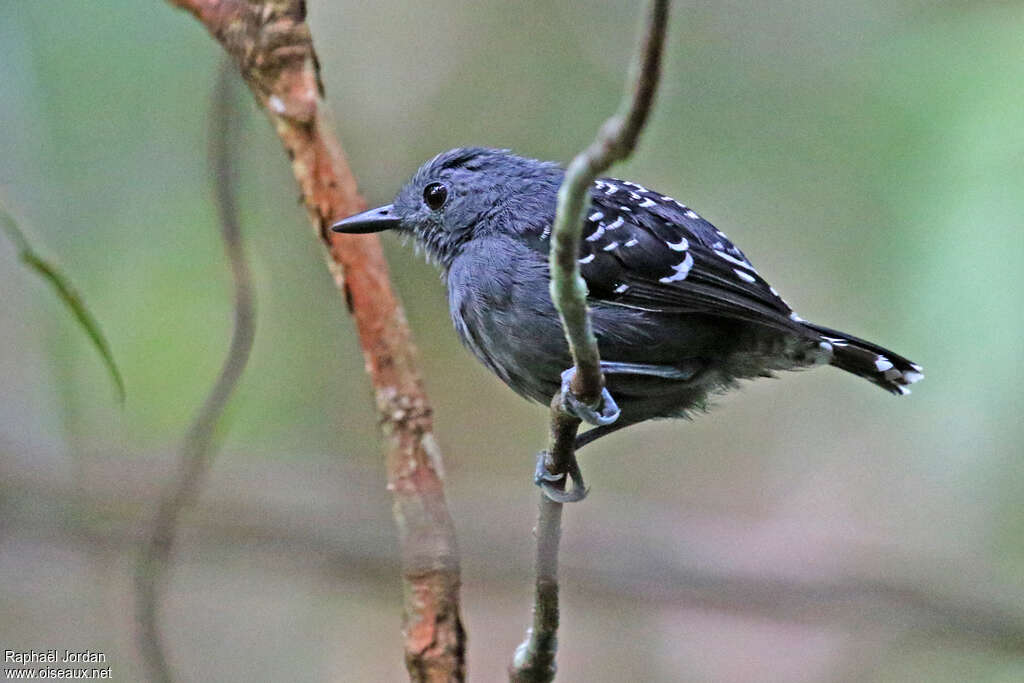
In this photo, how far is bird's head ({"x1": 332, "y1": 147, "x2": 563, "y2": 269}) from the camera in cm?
367

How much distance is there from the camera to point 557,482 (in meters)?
3.05

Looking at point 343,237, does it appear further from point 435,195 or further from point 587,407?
point 587,407

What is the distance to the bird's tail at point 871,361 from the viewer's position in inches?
141

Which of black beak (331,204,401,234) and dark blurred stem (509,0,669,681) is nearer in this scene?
dark blurred stem (509,0,669,681)

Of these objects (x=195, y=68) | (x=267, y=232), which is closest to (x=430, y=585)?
(x=267, y=232)

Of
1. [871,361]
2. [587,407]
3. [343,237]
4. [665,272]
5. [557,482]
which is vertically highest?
[343,237]

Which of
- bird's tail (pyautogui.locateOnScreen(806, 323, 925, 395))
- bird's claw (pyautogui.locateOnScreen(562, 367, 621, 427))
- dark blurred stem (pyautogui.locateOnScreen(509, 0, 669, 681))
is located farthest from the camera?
bird's tail (pyautogui.locateOnScreen(806, 323, 925, 395))

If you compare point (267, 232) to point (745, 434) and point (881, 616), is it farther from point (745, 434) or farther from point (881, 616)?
point (881, 616)

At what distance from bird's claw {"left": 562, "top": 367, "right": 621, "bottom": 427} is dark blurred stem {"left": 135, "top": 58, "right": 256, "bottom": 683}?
1616mm

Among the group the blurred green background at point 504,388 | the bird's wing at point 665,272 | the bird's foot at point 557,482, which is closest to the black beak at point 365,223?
the bird's wing at point 665,272

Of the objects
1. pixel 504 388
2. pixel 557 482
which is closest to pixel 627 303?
pixel 557 482

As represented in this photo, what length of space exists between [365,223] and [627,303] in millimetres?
1019

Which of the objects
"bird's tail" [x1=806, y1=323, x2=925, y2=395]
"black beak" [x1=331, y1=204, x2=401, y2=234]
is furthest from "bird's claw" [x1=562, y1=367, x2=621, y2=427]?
"black beak" [x1=331, y1=204, x2=401, y2=234]

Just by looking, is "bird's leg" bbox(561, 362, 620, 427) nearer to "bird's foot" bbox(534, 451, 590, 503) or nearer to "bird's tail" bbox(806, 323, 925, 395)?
"bird's foot" bbox(534, 451, 590, 503)
